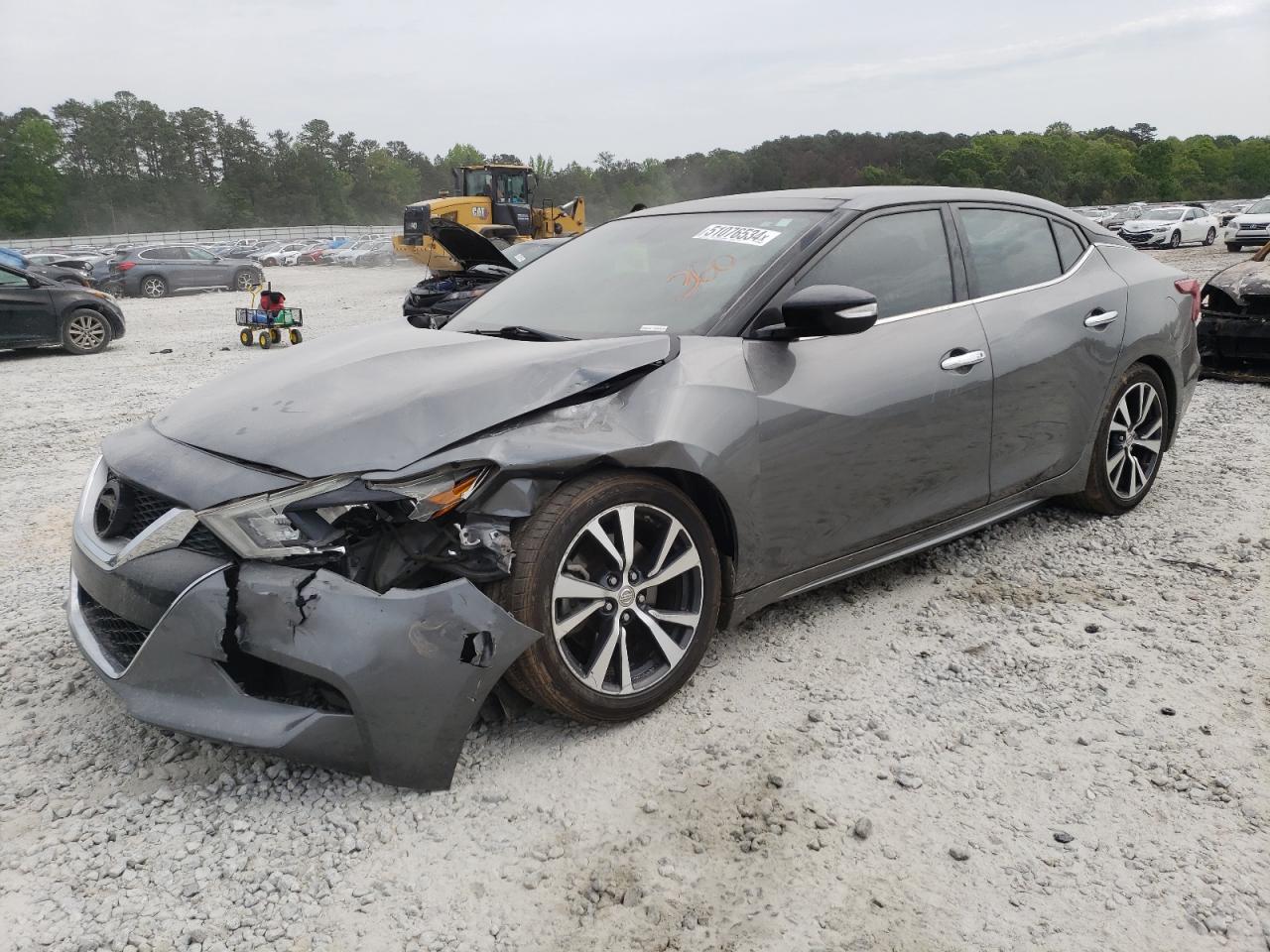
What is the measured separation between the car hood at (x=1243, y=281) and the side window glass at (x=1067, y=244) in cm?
432

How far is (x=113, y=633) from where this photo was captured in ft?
8.85

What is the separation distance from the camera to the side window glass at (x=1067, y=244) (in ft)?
14.2

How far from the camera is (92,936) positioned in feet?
6.97

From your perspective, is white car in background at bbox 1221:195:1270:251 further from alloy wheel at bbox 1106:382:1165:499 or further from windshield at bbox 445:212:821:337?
windshield at bbox 445:212:821:337

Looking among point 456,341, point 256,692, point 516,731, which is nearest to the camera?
point 256,692

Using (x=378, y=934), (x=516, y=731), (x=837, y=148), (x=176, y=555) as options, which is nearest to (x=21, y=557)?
(x=176, y=555)

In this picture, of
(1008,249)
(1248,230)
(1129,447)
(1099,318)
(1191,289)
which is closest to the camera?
(1008,249)

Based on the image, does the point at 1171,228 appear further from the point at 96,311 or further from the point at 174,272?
the point at 96,311

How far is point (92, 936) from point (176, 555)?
0.88 metres

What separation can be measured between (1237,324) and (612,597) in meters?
7.33

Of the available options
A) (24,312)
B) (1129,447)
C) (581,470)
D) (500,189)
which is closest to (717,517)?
(581,470)

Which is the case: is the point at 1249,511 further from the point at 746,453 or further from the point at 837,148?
the point at 837,148

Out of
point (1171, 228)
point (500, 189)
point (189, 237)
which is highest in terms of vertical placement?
point (500, 189)

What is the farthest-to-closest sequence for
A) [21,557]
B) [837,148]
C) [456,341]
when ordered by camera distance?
[837,148], [21,557], [456,341]
